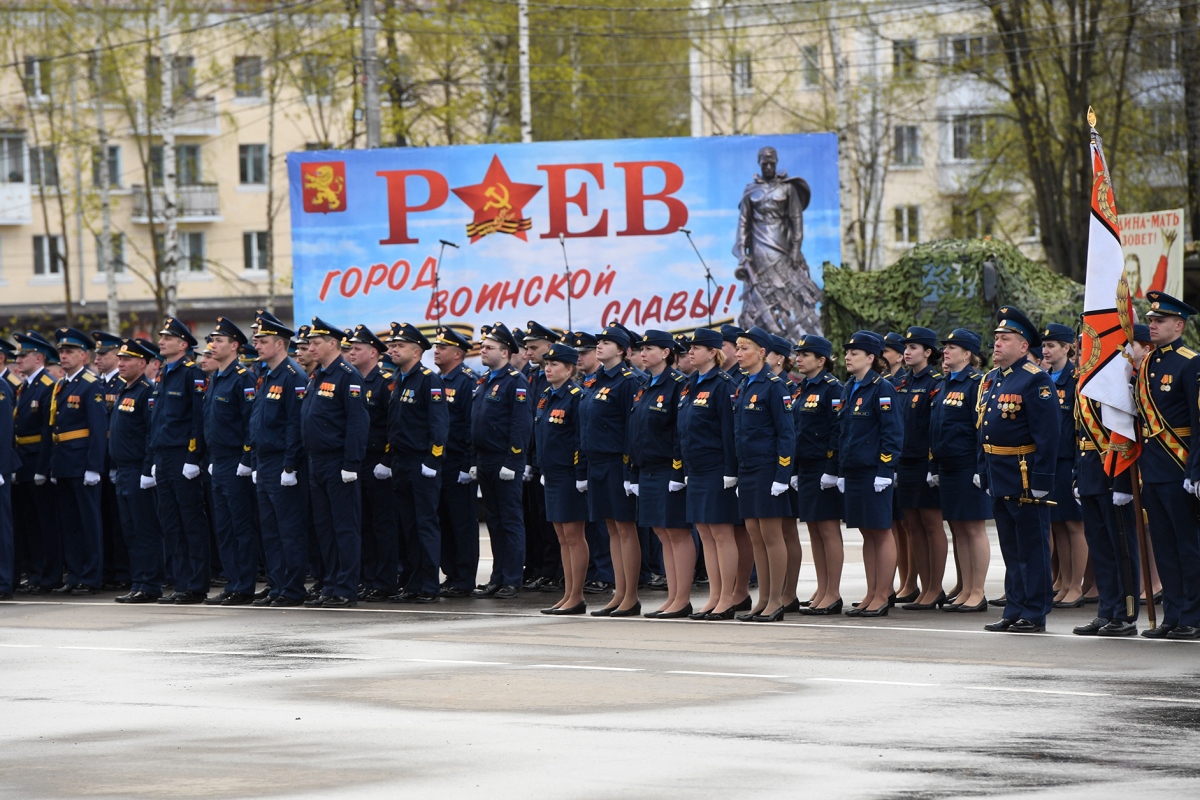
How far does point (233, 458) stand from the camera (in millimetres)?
15672

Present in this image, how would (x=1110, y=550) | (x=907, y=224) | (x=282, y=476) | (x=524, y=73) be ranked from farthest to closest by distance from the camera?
(x=907, y=224)
(x=524, y=73)
(x=282, y=476)
(x=1110, y=550)

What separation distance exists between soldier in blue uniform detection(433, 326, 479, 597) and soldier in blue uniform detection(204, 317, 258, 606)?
5.54ft

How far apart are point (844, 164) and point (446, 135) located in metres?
9.64

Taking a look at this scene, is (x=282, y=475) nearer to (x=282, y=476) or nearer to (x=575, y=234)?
(x=282, y=476)

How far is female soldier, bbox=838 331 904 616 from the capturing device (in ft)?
43.7

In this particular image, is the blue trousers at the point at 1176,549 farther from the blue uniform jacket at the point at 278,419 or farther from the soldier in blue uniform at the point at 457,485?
the blue uniform jacket at the point at 278,419

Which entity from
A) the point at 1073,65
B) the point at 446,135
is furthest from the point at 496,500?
the point at 446,135

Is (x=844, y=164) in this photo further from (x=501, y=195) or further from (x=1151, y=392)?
(x=1151, y=392)

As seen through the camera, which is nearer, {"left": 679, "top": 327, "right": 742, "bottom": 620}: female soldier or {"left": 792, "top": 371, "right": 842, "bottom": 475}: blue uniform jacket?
{"left": 679, "top": 327, "right": 742, "bottom": 620}: female soldier

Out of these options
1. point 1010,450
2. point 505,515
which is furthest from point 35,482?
point 1010,450

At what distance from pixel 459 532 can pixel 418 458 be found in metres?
0.87

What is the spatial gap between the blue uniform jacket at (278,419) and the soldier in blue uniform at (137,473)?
1484 mm

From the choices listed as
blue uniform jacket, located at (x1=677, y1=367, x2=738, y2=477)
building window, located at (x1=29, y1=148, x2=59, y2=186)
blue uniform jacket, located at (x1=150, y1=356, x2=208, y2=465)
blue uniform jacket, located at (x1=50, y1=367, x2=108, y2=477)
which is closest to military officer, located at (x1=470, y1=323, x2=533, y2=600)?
blue uniform jacket, located at (x1=150, y1=356, x2=208, y2=465)

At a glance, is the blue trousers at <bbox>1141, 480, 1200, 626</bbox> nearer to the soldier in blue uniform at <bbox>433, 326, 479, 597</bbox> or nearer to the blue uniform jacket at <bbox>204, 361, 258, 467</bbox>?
the soldier in blue uniform at <bbox>433, 326, 479, 597</bbox>
